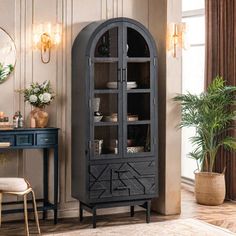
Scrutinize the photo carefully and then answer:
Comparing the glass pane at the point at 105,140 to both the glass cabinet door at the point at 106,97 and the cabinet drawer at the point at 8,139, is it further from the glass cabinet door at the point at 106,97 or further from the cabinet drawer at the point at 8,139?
the cabinet drawer at the point at 8,139

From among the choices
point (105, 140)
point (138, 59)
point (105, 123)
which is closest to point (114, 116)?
point (105, 123)

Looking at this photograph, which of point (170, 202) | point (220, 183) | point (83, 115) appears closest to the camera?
point (83, 115)

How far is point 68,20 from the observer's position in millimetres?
5852

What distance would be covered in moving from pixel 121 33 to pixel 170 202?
1929 millimetres

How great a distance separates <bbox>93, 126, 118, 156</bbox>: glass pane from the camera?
18.2 ft

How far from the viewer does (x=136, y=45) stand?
19.0 feet

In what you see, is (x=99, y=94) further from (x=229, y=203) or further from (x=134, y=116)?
(x=229, y=203)

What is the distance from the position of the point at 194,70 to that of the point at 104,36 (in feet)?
8.50

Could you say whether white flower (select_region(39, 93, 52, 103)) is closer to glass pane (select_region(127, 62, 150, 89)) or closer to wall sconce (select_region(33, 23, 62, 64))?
wall sconce (select_region(33, 23, 62, 64))

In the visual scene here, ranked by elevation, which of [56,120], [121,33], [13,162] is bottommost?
[13,162]

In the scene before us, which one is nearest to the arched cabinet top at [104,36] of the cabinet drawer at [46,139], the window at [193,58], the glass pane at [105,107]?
the glass pane at [105,107]

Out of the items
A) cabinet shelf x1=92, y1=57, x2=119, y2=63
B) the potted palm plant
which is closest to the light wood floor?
the potted palm plant

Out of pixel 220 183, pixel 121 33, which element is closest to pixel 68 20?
pixel 121 33

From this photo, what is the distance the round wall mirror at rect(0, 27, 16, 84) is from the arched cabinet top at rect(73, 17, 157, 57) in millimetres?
651
